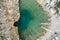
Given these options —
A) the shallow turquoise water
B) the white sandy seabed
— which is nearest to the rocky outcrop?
the shallow turquoise water

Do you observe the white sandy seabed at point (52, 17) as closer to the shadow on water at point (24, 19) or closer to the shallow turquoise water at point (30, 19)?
the shallow turquoise water at point (30, 19)

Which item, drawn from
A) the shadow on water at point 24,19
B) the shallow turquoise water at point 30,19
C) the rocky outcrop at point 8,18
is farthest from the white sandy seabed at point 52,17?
the rocky outcrop at point 8,18

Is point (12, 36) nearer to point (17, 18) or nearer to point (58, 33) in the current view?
point (17, 18)

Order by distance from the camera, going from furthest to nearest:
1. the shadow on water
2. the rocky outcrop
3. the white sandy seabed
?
the shadow on water
the white sandy seabed
the rocky outcrop

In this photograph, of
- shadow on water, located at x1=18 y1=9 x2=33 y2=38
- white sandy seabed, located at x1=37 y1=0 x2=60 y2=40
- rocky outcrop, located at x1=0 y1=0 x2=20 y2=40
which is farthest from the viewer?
shadow on water, located at x1=18 y1=9 x2=33 y2=38

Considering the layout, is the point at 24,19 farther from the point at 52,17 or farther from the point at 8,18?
the point at 52,17

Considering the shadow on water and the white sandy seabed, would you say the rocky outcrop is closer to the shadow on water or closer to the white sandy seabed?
the shadow on water

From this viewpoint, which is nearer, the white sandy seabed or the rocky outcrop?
the rocky outcrop
